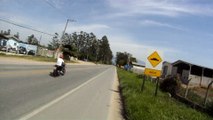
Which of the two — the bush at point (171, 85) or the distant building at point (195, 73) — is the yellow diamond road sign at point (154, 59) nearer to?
the bush at point (171, 85)

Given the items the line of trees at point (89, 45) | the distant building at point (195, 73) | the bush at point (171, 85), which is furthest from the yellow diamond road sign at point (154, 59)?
the line of trees at point (89, 45)

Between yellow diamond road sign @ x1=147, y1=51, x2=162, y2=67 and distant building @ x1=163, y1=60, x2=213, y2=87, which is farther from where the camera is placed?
distant building @ x1=163, y1=60, x2=213, y2=87

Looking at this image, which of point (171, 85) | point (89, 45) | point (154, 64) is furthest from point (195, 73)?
point (89, 45)

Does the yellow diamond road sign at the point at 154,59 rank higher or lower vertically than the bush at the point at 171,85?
higher

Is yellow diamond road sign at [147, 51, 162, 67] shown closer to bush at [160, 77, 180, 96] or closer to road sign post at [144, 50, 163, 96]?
road sign post at [144, 50, 163, 96]

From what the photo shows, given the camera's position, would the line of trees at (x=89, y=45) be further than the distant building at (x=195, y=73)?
Yes

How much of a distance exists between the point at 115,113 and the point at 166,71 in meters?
63.9

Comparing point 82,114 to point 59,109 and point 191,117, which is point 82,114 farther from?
point 191,117

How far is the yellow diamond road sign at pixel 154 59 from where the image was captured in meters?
20.1

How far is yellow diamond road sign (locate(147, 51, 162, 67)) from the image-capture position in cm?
2012

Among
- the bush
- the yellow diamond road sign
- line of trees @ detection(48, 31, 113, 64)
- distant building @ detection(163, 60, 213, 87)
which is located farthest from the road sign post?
line of trees @ detection(48, 31, 113, 64)

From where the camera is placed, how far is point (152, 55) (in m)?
20.3

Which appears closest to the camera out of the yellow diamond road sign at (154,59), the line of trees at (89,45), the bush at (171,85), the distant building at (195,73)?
the yellow diamond road sign at (154,59)

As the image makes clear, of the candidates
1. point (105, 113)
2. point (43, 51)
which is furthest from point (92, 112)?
point (43, 51)
